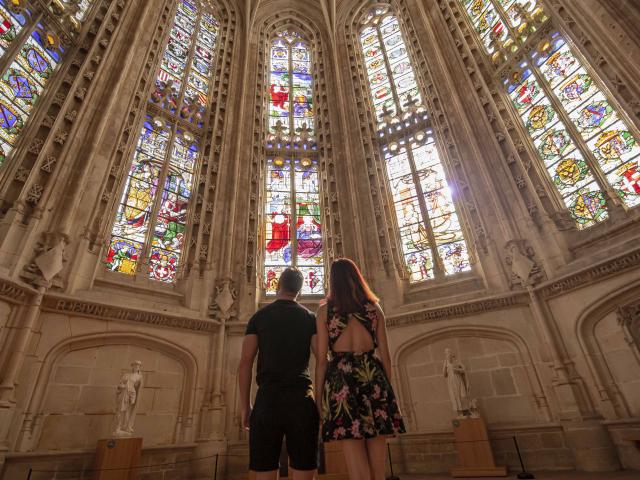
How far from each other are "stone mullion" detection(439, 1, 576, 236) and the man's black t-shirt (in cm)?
723

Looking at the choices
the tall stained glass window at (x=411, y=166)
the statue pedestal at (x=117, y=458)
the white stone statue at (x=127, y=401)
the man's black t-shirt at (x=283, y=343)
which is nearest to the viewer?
the man's black t-shirt at (x=283, y=343)

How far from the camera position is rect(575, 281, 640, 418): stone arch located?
592cm

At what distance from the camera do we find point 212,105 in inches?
449

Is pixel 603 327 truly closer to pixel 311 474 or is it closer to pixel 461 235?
pixel 461 235

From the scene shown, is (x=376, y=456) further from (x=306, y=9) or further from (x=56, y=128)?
(x=306, y=9)

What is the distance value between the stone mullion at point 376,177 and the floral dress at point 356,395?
7120 mm

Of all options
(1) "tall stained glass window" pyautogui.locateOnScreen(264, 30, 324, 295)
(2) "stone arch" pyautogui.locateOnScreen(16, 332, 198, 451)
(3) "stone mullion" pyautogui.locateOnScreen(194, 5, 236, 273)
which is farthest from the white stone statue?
(1) "tall stained glass window" pyautogui.locateOnScreen(264, 30, 324, 295)

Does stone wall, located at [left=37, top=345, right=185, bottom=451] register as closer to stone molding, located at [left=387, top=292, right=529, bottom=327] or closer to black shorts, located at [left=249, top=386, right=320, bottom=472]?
stone molding, located at [left=387, top=292, right=529, bottom=327]

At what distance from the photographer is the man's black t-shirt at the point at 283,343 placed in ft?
6.30

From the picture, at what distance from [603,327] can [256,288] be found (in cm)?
663

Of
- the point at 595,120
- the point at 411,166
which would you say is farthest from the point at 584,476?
the point at 411,166

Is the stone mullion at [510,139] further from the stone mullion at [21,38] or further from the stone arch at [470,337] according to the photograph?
the stone mullion at [21,38]

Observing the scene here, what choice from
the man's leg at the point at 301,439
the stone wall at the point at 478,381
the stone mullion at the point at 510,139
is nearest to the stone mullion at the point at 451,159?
the stone mullion at the point at 510,139

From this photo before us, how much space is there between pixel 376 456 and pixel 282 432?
461 millimetres
